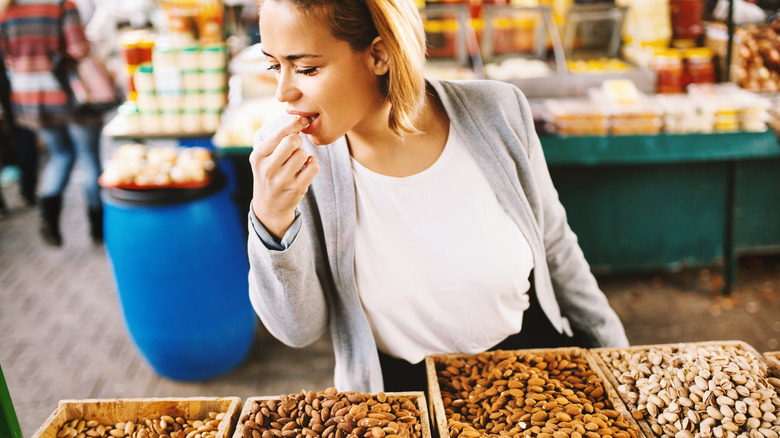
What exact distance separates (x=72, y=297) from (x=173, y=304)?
5.56 feet

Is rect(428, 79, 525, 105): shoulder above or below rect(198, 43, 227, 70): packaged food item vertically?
above

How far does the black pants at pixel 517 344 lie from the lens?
1.68 meters

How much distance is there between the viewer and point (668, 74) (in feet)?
13.5

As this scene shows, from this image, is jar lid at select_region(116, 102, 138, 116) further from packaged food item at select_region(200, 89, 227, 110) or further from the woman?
the woman

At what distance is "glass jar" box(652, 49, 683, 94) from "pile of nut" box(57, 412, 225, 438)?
150 inches

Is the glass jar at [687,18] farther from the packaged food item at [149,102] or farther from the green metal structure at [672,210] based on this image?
the packaged food item at [149,102]

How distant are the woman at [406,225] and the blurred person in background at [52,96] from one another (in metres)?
3.94

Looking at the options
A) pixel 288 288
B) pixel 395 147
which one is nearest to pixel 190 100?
pixel 395 147

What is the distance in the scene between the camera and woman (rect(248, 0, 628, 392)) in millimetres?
1325

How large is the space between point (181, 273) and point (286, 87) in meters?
2.04

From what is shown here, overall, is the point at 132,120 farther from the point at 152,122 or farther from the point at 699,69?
→ the point at 699,69

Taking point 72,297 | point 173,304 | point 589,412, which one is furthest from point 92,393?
point 589,412

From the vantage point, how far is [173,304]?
3.08 m

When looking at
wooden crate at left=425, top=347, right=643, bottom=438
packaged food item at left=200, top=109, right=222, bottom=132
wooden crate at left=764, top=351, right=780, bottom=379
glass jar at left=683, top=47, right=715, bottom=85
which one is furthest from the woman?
glass jar at left=683, top=47, right=715, bottom=85
